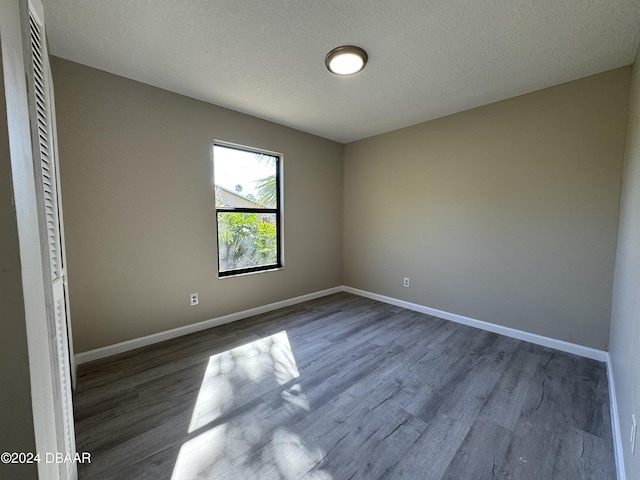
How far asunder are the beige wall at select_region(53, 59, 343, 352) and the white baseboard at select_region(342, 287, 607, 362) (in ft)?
6.73

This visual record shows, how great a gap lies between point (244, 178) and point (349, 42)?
192 centimetres

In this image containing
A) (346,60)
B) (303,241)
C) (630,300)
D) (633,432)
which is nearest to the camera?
(633,432)

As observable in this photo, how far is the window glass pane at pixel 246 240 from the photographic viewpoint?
309 cm

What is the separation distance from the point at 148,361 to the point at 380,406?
78.3 inches

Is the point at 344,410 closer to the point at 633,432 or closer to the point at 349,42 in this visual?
the point at 633,432

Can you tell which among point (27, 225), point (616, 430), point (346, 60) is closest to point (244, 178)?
point (346, 60)

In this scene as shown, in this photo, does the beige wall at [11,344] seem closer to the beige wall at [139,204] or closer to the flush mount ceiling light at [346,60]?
the flush mount ceiling light at [346,60]

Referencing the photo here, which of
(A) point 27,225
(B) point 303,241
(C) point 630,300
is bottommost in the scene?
(C) point 630,300

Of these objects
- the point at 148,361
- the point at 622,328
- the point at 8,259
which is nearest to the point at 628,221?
the point at 622,328

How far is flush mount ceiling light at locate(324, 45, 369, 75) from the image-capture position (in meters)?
1.90

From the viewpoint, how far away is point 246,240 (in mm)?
3320

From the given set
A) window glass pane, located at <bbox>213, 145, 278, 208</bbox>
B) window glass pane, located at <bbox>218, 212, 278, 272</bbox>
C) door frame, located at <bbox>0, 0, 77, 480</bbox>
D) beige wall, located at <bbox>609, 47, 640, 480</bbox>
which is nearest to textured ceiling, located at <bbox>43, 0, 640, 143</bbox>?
beige wall, located at <bbox>609, 47, 640, 480</bbox>

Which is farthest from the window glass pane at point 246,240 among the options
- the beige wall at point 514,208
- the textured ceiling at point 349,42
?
the beige wall at point 514,208

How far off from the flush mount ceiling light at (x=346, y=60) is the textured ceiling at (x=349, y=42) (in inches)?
2.2
